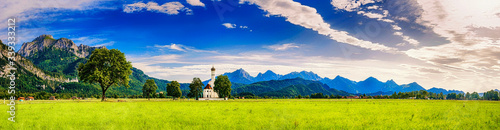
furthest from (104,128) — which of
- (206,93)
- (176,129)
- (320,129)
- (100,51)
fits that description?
(206,93)

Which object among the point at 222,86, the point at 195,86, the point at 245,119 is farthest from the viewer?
the point at 195,86

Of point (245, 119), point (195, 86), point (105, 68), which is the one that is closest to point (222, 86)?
point (195, 86)

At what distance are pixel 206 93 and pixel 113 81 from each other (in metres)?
106

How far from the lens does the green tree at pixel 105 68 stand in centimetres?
5753

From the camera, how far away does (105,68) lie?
58938mm

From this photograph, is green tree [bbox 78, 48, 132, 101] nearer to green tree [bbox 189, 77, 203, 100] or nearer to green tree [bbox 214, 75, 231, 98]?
green tree [bbox 214, 75, 231, 98]

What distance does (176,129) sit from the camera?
12461 millimetres

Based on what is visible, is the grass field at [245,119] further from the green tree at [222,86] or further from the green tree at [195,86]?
the green tree at [195,86]

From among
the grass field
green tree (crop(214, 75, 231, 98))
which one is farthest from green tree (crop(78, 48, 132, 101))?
green tree (crop(214, 75, 231, 98))

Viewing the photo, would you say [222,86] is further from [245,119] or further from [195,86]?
[245,119]

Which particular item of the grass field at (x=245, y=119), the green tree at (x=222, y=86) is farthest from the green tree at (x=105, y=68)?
the green tree at (x=222, y=86)

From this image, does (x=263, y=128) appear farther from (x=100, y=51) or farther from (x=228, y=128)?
(x=100, y=51)

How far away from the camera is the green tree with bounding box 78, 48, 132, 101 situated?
189 ft

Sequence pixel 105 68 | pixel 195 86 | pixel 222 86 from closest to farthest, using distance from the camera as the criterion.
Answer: pixel 105 68
pixel 222 86
pixel 195 86
